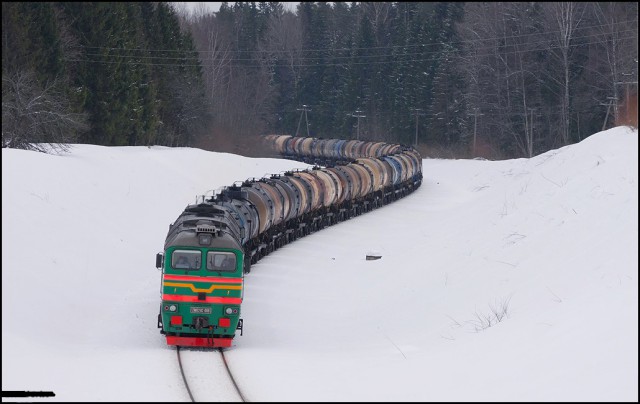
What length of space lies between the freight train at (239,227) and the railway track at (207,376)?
2.20 feet

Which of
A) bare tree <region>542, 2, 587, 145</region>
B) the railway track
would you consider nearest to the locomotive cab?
the railway track

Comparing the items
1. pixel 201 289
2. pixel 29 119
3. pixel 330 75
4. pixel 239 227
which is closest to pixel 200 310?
pixel 201 289

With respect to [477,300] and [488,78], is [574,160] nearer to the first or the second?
[477,300]

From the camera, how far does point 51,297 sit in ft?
73.1

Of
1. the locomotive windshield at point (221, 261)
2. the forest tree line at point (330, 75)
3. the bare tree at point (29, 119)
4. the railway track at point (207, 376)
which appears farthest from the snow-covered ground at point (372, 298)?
the forest tree line at point (330, 75)

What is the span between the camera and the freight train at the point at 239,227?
63.9 feet

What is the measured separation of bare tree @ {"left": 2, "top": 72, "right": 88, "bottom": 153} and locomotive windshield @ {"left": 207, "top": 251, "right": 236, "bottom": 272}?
76.7ft

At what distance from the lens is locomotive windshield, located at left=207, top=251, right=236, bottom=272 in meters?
19.7

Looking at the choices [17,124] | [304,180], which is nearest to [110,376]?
[304,180]

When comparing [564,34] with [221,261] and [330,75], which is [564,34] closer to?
[330,75]

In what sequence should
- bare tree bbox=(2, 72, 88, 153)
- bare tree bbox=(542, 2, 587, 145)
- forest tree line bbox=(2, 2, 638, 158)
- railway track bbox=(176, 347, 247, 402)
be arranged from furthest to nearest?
bare tree bbox=(542, 2, 587, 145) < forest tree line bbox=(2, 2, 638, 158) < bare tree bbox=(2, 72, 88, 153) < railway track bbox=(176, 347, 247, 402)

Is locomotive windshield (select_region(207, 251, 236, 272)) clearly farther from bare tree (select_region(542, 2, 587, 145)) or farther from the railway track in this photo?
bare tree (select_region(542, 2, 587, 145))

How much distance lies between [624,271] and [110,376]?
33.9 feet

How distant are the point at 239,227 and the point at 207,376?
956 cm
